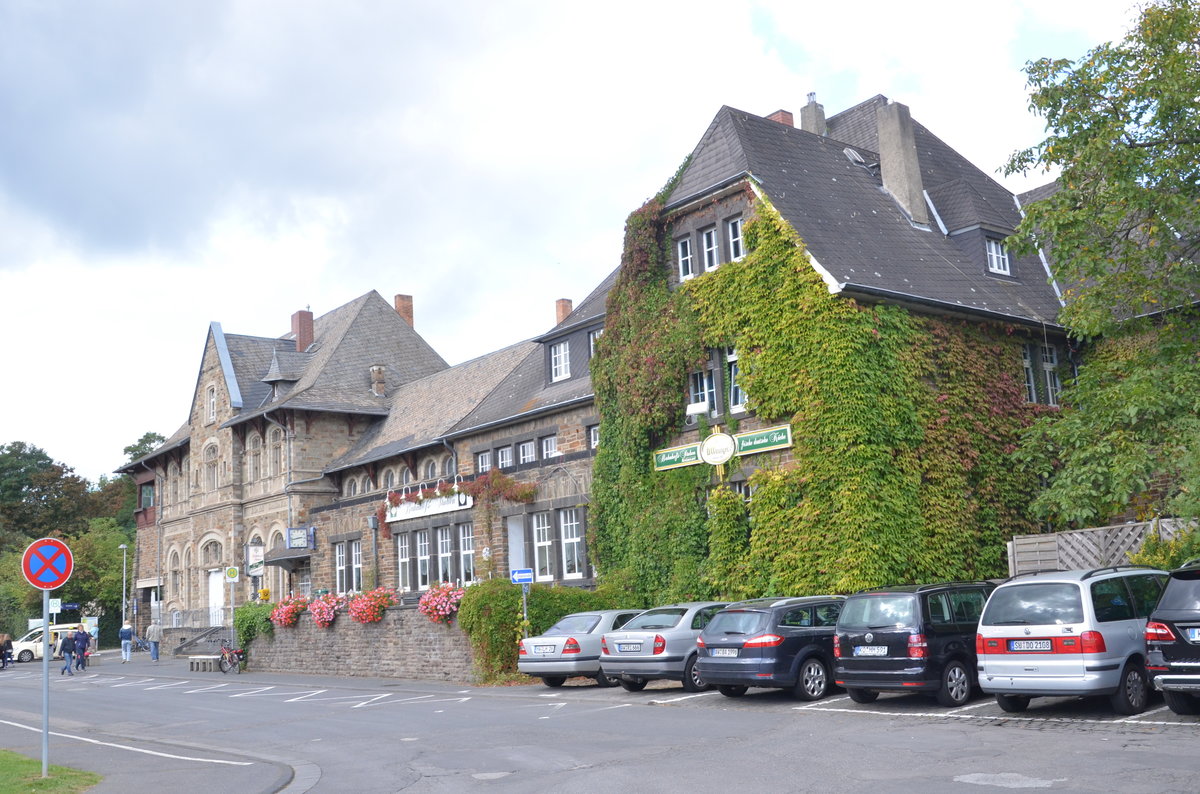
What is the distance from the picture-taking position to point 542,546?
31.0 m

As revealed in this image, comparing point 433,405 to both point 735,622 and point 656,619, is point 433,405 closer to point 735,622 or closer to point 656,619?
point 656,619

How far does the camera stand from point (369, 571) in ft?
123

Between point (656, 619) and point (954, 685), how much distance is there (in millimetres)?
5917

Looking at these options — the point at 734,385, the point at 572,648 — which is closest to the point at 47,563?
the point at 572,648

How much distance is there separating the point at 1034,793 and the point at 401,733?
912 cm

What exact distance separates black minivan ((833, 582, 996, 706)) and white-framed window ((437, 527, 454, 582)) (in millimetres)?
19811

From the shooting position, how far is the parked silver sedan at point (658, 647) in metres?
19.0

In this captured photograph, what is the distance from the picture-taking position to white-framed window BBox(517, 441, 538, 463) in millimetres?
32281

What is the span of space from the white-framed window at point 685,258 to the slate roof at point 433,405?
13.0 metres

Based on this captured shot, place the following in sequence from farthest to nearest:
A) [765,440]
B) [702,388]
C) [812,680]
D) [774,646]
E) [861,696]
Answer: [702,388] < [765,440] < [812,680] < [774,646] < [861,696]

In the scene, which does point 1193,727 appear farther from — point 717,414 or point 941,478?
point 717,414

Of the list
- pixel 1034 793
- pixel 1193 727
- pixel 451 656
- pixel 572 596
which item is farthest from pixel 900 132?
pixel 1034 793

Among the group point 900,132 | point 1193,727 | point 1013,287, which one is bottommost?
point 1193,727

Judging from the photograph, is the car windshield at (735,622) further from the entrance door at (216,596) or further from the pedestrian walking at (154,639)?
the entrance door at (216,596)
